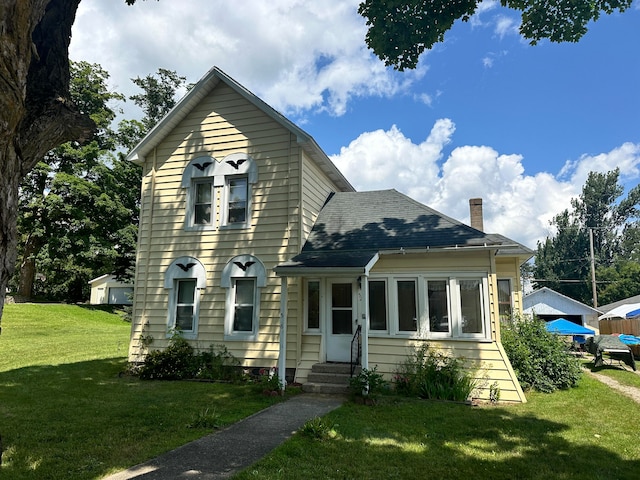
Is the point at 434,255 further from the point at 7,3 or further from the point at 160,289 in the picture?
the point at 7,3

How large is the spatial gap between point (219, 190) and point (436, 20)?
729 cm

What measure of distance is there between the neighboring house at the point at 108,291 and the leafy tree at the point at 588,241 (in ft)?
163

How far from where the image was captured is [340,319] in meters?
10.5

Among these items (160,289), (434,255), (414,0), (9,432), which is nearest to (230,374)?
(160,289)

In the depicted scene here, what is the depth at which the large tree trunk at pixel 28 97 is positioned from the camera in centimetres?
354

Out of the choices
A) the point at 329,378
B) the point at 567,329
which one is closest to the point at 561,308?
the point at 567,329

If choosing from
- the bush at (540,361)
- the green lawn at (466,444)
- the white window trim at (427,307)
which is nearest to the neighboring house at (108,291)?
the white window trim at (427,307)

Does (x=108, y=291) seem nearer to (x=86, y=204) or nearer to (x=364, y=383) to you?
(x=86, y=204)

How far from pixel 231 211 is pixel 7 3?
27.4 feet

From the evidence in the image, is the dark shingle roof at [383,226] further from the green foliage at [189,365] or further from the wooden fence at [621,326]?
the wooden fence at [621,326]

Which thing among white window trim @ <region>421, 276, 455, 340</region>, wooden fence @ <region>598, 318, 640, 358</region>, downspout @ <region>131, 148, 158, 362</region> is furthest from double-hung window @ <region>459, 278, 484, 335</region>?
wooden fence @ <region>598, 318, 640, 358</region>

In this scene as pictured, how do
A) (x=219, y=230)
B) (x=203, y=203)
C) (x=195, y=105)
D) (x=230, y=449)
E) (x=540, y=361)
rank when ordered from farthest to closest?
1. (x=195, y=105)
2. (x=203, y=203)
3. (x=219, y=230)
4. (x=540, y=361)
5. (x=230, y=449)

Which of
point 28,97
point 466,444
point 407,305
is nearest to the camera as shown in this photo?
point 28,97

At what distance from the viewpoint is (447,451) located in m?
5.67
